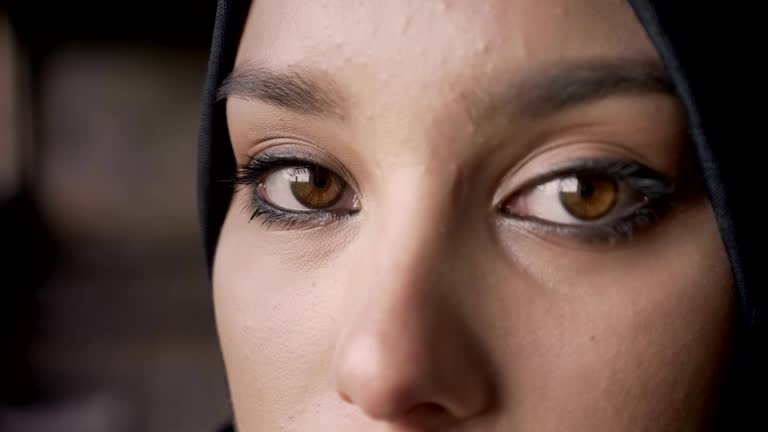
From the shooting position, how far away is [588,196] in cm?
75

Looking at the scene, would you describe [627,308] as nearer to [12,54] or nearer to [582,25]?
[582,25]

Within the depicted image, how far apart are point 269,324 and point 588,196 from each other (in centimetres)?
36

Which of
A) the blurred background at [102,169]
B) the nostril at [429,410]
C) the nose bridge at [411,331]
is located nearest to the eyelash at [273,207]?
the nose bridge at [411,331]

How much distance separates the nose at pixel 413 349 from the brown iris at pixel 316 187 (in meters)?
0.13

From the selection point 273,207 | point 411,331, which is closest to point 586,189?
point 411,331

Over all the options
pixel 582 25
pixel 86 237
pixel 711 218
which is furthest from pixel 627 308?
pixel 86 237

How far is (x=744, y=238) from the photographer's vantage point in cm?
73

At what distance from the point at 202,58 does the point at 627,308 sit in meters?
4.64

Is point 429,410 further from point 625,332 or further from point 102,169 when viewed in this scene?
point 102,169

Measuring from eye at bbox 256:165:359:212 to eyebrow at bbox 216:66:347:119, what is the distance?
87mm

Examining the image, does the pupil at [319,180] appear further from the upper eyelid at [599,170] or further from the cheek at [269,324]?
the upper eyelid at [599,170]

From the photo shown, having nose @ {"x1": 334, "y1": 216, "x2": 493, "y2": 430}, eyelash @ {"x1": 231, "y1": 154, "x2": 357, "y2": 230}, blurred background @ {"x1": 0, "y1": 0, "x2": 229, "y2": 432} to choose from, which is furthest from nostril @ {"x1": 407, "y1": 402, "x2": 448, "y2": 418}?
blurred background @ {"x1": 0, "y1": 0, "x2": 229, "y2": 432}

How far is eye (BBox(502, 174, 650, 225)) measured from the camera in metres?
0.74

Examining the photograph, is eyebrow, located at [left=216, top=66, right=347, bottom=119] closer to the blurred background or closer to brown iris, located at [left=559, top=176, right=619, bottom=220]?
brown iris, located at [left=559, top=176, right=619, bottom=220]
